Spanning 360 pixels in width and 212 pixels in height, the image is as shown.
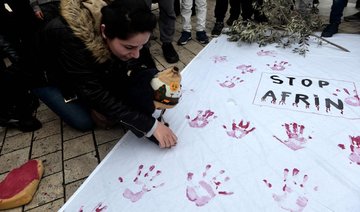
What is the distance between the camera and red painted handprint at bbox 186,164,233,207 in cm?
117

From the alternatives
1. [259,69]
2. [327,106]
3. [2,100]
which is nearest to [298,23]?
[259,69]

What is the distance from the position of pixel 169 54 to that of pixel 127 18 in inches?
59.3

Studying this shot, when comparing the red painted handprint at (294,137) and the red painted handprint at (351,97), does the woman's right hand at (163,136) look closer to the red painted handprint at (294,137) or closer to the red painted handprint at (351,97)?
the red painted handprint at (294,137)

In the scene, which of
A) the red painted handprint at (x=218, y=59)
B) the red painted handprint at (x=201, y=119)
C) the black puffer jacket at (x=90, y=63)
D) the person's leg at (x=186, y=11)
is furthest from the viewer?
the person's leg at (x=186, y=11)

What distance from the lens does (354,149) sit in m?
1.34

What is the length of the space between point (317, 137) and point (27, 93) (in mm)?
1809

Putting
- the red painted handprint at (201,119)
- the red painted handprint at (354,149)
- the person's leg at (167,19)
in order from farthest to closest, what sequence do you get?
the person's leg at (167,19) < the red painted handprint at (201,119) < the red painted handprint at (354,149)

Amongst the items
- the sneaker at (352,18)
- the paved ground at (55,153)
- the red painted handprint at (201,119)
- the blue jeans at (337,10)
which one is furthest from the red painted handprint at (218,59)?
the sneaker at (352,18)

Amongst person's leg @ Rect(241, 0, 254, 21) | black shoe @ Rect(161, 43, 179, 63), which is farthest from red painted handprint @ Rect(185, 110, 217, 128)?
person's leg @ Rect(241, 0, 254, 21)

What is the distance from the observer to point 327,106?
1637 millimetres

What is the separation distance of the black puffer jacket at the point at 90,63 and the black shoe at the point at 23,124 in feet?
1.68

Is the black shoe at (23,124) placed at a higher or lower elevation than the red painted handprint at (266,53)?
lower

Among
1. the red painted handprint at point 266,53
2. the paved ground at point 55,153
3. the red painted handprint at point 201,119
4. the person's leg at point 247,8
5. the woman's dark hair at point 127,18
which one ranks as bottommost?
the paved ground at point 55,153

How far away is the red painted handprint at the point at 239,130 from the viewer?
150 cm
